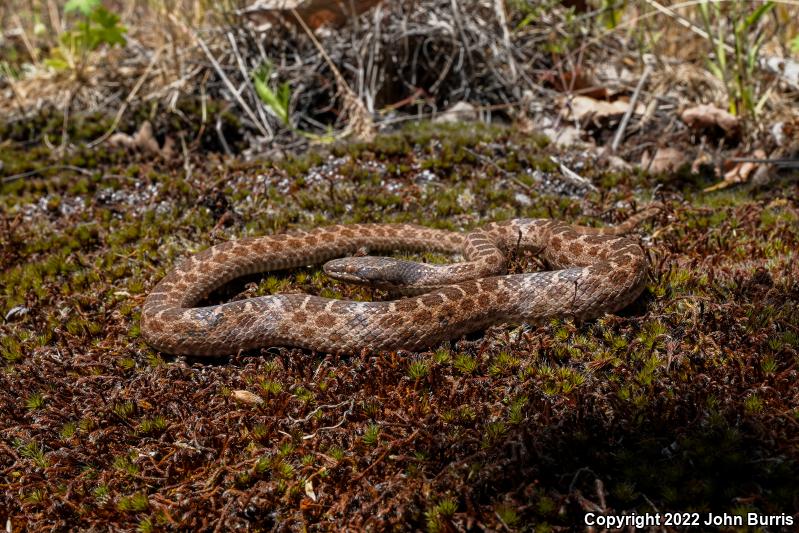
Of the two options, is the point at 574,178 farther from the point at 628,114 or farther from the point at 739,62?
the point at 739,62

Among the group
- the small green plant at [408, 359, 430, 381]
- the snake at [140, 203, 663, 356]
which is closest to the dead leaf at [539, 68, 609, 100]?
the snake at [140, 203, 663, 356]

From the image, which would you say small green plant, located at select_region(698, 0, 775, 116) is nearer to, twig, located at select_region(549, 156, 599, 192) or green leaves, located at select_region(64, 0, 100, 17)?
twig, located at select_region(549, 156, 599, 192)

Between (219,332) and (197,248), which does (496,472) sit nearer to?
(219,332)

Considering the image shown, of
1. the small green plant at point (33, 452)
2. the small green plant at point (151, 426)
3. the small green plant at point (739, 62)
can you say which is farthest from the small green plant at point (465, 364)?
the small green plant at point (739, 62)

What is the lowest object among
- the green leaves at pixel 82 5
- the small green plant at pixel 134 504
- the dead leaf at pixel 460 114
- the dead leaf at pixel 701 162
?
the small green plant at pixel 134 504

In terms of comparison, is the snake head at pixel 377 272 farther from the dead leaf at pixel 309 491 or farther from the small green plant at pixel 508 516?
the small green plant at pixel 508 516

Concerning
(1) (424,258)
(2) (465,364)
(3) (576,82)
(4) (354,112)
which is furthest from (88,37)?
(2) (465,364)
